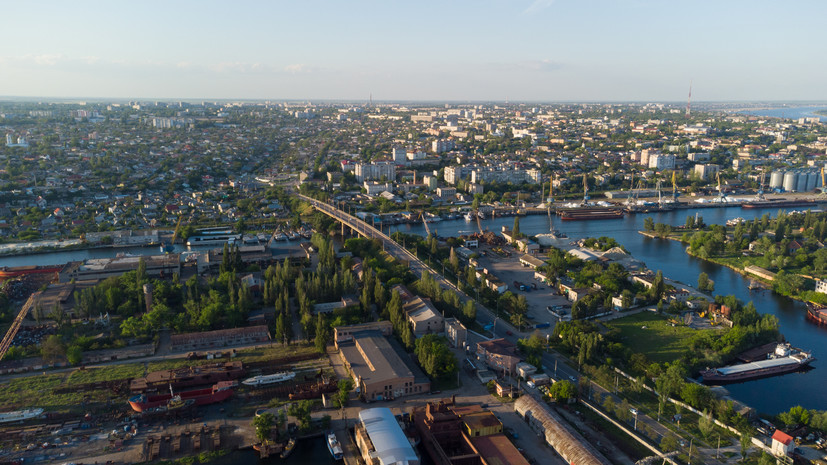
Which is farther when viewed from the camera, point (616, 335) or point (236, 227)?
point (236, 227)

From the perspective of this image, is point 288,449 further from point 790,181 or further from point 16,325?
point 790,181

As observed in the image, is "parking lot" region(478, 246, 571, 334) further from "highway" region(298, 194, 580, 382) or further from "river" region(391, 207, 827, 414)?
"river" region(391, 207, 827, 414)

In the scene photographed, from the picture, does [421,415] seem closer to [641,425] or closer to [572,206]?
[641,425]

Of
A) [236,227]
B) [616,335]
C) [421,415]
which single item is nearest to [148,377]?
[421,415]

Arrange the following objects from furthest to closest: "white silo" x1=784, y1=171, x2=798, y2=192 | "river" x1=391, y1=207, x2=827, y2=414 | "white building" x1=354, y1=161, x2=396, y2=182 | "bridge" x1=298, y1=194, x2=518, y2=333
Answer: "white building" x1=354, y1=161, x2=396, y2=182 → "white silo" x1=784, y1=171, x2=798, y2=192 → "bridge" x1=298, y1=194, x2=518, y2=333 → "river" x1=391, y1=207, x2=827, y2=414

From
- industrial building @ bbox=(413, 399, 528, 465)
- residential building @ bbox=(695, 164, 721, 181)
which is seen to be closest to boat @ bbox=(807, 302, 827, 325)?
industrial building @ bbox=(413, 399, 528, 465)

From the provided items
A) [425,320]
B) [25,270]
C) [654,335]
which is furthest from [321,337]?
[25,270]

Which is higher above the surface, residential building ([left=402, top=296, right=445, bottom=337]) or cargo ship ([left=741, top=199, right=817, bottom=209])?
cargo ship ([left=741, top=199, right=817, bottom=209])

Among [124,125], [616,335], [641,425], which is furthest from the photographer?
[124,125]
